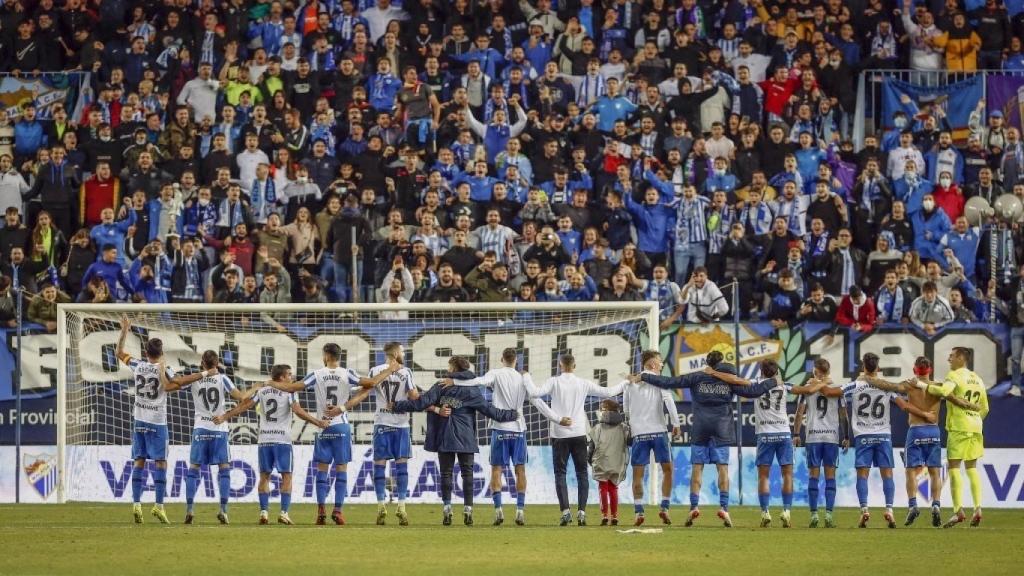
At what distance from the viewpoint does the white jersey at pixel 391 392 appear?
21547mm

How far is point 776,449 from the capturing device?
21.5 metres

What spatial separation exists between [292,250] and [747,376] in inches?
325

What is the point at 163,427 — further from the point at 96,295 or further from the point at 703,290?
the point at 703,290

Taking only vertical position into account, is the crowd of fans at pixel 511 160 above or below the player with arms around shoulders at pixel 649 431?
above

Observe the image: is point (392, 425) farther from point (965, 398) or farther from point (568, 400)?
point (965, 398)

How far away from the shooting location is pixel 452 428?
2148cm

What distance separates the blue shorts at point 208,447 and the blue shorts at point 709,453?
6102 mm

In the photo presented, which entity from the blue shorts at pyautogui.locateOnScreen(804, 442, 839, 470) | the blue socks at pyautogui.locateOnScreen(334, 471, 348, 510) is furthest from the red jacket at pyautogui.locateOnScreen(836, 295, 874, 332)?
the blue socks at pyautogui.locateOnScreen(334, 471, 348, 510)

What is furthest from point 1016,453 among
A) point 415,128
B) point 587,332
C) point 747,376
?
point 415,128

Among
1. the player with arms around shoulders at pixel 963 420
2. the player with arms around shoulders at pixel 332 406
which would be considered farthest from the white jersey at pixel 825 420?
the player with arms around shoulders at pixel 332 406

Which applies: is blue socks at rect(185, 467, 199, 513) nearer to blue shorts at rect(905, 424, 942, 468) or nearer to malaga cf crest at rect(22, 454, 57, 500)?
malaga cf crest at rect(22, 454, 57, 500)

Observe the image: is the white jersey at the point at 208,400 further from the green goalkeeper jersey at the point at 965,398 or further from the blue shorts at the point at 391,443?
the green goalkeeper jersey at the point at 965,398

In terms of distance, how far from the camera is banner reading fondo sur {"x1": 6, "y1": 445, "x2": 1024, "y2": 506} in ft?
87.1

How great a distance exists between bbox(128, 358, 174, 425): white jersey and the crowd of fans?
5.84 metres
